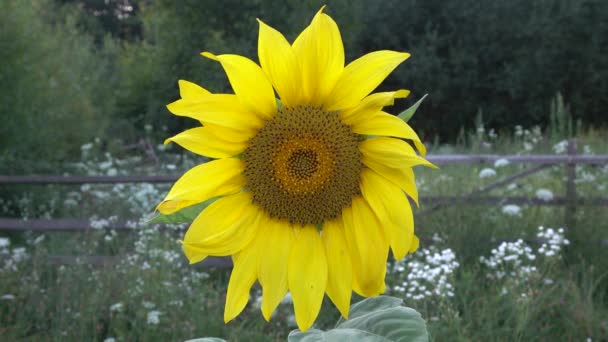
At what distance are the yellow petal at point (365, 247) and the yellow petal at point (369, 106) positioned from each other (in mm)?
124

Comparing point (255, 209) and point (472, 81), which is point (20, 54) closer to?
point (255, 209)

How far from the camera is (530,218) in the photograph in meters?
5.37

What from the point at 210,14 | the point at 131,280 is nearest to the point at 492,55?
the point at 210,14

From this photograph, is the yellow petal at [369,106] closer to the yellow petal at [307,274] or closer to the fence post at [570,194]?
the yellow petal at [307,274]

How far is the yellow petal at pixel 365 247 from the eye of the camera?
101cm

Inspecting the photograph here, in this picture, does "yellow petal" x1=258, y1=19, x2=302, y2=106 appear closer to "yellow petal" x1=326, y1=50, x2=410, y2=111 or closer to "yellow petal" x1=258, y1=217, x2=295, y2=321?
"yellow petal" x1=326, y1=50, x2=410, y2=111

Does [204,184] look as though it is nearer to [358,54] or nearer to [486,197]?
[486,197]

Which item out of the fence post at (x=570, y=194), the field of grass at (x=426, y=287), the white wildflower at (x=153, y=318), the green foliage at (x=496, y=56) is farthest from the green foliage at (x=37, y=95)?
the green foliage at (x=496, y=56)

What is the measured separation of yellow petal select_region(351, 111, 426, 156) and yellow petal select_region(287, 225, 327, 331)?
6.9 inches

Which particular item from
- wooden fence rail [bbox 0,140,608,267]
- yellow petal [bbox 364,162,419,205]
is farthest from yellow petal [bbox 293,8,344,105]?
wooden fence rail [bbox 0,140,608,267]

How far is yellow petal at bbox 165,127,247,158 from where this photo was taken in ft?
3.25

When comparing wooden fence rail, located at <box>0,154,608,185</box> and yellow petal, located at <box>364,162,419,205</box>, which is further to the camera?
wooden fence rail, located at <box>0,154,608,185</box>

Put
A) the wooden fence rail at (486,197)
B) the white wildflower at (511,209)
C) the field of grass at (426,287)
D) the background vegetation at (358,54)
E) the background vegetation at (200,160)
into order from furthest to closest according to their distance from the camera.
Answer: the background vegetation at (358,54), the wooden fence rail at (486,197), the white wildflower at (511,209), the background vegetation at (200,160), the field of grass at (426,287)

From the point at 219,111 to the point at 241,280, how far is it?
9.7 inches
